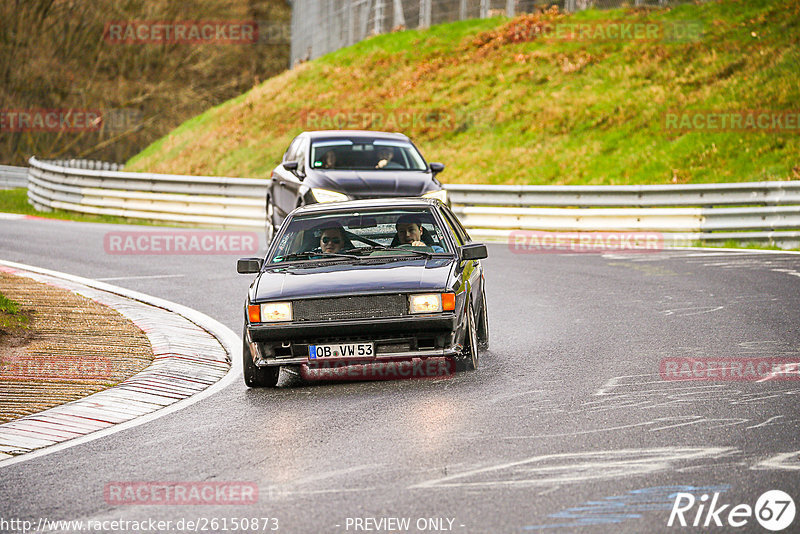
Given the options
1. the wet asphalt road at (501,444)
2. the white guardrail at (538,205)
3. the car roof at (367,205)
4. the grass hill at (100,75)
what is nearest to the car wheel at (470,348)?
the wet asphalt road at (501,444)

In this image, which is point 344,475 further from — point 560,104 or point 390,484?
point 560,104

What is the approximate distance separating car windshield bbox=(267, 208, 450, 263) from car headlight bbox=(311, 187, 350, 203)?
6364 mm

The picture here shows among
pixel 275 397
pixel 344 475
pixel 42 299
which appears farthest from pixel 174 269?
pixel 344 475

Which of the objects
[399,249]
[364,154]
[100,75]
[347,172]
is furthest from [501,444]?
[100,75]

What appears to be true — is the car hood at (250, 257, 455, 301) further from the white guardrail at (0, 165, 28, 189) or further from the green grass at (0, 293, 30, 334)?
the white guardrail at (0, 165, 28, 189)

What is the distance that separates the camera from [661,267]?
54.3ft

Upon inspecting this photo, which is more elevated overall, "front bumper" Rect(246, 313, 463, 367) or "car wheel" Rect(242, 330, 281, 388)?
"front bumper" Rect(246, 313, 463, 367)

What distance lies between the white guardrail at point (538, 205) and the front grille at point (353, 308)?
12450 millimetres

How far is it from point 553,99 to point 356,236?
24971mm

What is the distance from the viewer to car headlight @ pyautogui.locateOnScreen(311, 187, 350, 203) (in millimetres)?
16625

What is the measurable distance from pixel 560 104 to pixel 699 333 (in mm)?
23552

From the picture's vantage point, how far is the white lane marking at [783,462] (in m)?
6.08

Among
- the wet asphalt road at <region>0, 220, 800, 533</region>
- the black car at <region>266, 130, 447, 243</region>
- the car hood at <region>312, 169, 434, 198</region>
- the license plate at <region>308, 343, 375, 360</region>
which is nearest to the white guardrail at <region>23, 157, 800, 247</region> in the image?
the black car at <region>266, 130, 447, 243</region>

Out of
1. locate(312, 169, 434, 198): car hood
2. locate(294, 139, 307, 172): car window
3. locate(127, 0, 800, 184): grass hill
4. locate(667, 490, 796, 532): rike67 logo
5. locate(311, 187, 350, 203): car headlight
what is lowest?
locate(667, 490, 796, 532): rike67 logo
